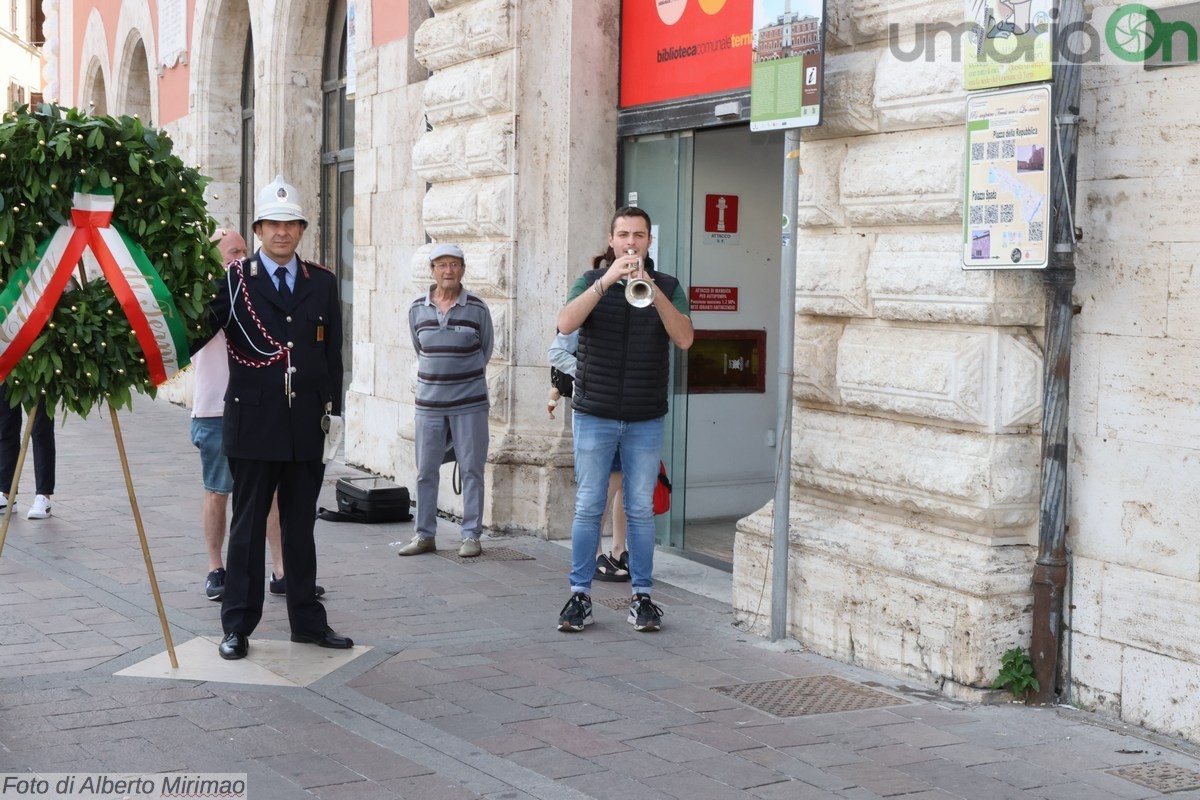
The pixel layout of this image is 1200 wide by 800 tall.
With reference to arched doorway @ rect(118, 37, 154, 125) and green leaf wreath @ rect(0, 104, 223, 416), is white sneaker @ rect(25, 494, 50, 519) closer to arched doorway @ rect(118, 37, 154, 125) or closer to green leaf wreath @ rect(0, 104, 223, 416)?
green leaf wreath @ rect(0, 104, 223, 416)

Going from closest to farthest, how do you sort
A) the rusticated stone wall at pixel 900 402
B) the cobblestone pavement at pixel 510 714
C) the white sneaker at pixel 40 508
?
1. the cobblestone pavement at pixel 510 714
2. the rusticated stone wall at pixel 900 402
3. the white sneaker at pixel 40 508

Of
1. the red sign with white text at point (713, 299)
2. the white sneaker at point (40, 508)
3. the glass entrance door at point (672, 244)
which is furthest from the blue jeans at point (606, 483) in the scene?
the white sneaker at point (40, 508)

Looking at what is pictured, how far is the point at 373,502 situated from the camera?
9719mm

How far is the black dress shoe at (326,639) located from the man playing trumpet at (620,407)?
984mm

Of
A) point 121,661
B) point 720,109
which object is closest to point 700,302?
point 720,109

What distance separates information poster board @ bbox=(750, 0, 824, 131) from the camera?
6.38m

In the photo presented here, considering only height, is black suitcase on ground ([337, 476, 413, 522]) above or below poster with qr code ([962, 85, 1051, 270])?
below

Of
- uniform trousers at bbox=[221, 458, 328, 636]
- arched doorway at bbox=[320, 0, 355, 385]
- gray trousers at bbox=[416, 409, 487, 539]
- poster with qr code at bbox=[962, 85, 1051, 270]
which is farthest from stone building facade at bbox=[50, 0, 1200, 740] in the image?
arched doorway at bbox=[320, 0, 355, 385]

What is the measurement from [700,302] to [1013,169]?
12.2 ft

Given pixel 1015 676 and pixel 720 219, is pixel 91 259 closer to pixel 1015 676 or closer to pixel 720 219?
pixel 1015 676

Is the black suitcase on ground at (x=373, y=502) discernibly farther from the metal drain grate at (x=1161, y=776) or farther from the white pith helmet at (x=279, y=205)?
the metal drain grate at (x=1161, y=776)

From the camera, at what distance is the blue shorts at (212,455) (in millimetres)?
7277

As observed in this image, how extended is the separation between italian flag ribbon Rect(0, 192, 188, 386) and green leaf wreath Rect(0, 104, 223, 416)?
33 millimetres

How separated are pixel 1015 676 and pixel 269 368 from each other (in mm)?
3190
